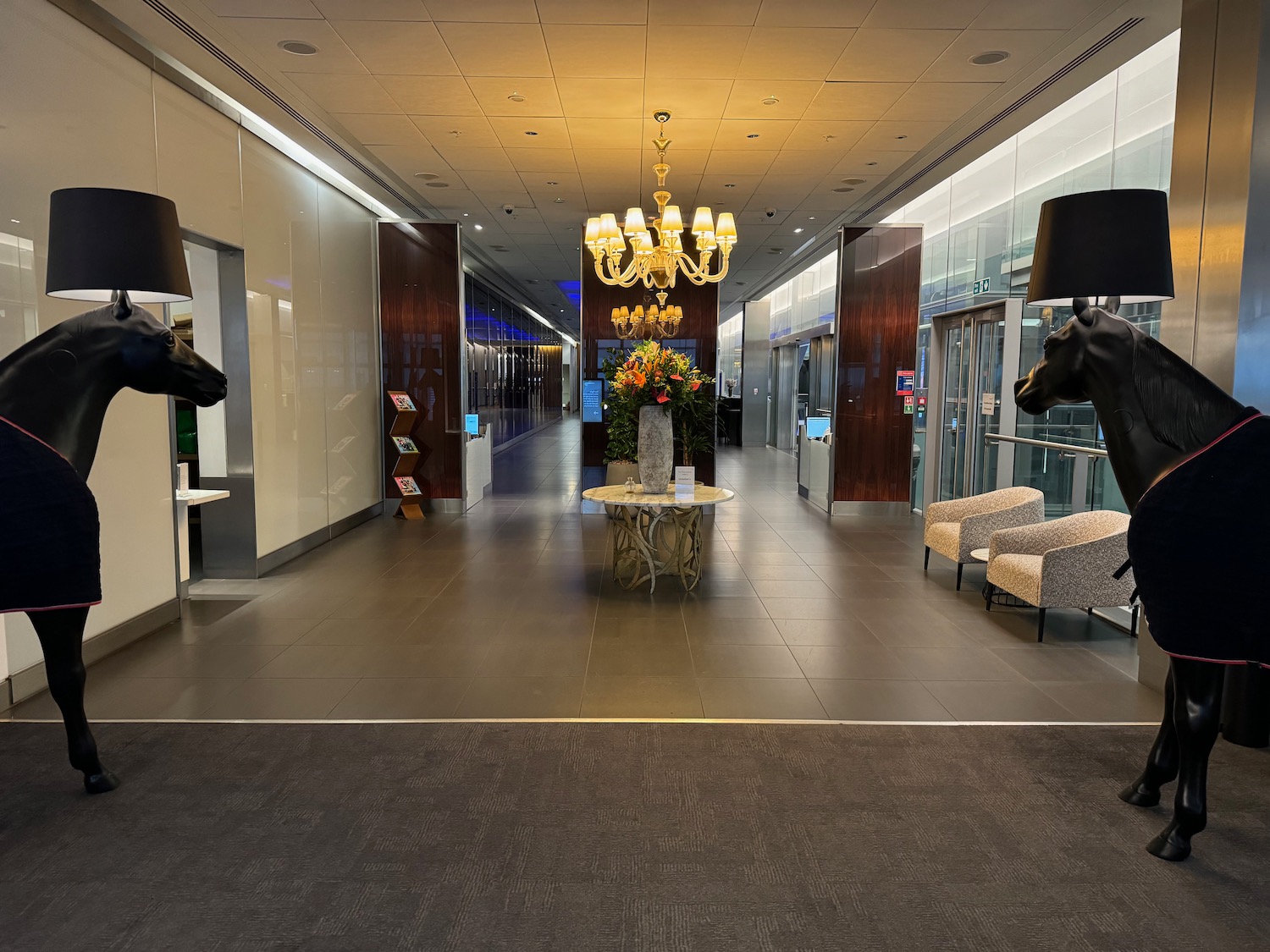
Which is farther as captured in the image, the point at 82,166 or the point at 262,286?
the point at 262,286

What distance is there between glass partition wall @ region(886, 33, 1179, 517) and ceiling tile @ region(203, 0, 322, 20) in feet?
15.3

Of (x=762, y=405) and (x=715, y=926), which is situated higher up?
(x=762, y=405)

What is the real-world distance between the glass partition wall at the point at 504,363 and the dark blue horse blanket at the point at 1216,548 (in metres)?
10.5

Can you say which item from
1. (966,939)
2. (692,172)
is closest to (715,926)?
(966,939)

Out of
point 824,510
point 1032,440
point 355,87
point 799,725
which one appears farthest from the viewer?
point 824,510

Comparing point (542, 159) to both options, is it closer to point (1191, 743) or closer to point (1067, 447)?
point (1067, 447)

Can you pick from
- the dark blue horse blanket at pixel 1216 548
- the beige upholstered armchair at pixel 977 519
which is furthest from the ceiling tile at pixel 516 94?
the dark blue horse blanket at pixel 1216 548

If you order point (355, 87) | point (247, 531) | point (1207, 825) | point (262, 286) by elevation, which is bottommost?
point (1207, 825)

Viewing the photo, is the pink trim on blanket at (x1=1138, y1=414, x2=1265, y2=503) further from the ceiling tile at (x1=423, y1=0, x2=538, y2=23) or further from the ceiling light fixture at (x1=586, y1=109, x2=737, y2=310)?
the ceiling light fixture at (x1=586, y1=109, x2=737, y2=310)

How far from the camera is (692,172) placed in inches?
320

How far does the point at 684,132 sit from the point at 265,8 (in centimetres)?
337

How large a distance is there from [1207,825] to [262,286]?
23.7 feet

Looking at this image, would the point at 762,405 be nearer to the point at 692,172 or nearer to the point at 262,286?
the point at 692,172

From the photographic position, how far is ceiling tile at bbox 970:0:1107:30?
4.60 m
